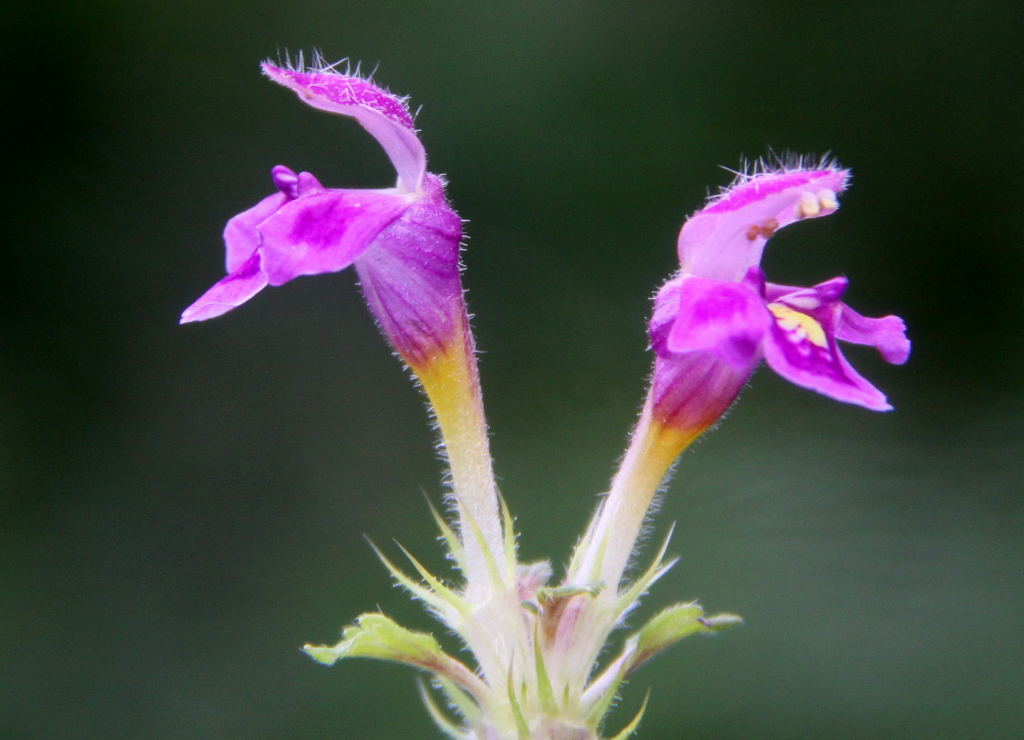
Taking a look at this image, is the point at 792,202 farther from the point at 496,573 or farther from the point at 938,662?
the point at 938,662

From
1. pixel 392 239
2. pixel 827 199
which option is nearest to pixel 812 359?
pixel 827 199

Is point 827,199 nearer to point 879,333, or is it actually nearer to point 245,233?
point 879,333

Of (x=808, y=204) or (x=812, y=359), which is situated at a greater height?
(x=808, y=204)

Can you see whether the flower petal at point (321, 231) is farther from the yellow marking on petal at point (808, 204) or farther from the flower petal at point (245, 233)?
the yellow marking on petal at point (808, 204)

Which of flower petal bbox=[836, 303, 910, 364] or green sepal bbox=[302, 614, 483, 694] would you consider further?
flower petal bbox=[836, 303, 910, 364]

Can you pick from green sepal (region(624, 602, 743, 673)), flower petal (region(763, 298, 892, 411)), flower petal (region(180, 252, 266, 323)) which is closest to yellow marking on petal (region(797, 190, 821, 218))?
flower petal (region(763, 298, 892, 411))

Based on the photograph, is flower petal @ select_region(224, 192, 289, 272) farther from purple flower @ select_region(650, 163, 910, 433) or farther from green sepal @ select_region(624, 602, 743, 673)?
green sepal @ select_region(624, 602, 743, 673)

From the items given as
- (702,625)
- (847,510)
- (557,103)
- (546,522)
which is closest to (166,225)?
(557,103)

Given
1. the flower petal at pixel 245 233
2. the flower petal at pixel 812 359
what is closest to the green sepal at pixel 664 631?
the flower petal at pixel 812 359
